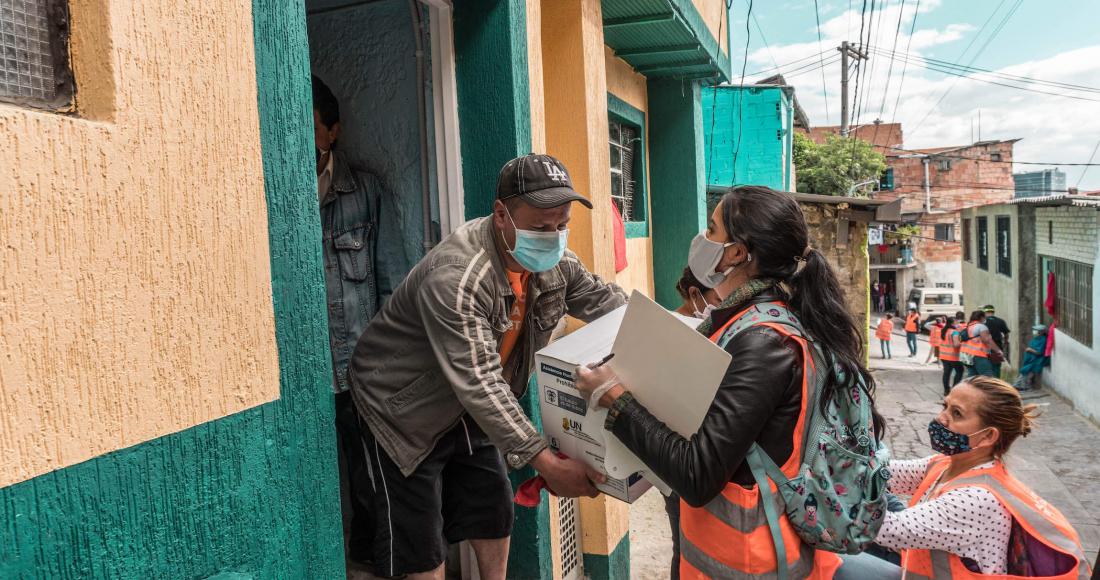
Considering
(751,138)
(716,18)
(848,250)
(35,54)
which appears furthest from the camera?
(751,138)

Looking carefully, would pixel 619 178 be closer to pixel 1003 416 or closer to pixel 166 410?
pixel 1003 416

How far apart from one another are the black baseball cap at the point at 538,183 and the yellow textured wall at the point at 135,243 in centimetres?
83

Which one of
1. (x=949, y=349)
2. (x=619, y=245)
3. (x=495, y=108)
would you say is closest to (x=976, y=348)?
(x=949, y=349)

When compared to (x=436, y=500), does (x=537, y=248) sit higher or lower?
higher

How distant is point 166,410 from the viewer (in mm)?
1527

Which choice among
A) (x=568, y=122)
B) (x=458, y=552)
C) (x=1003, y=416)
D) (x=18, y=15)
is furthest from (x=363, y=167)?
(x=1003, y=416)

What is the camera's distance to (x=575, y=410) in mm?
2180

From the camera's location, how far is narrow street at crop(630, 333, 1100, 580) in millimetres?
5422

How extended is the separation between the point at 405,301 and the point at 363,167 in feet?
4.55

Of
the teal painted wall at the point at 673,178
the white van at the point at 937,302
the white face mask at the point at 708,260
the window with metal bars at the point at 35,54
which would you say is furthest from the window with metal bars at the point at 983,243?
the window with metal bars at the point at 35,54

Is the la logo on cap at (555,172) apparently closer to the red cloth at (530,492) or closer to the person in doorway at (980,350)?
the red cloth at (530,492)

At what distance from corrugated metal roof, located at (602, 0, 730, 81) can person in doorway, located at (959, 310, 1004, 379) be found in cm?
737

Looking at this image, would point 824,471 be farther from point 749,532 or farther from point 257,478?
point 257,478

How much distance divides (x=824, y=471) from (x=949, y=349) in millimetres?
12732
